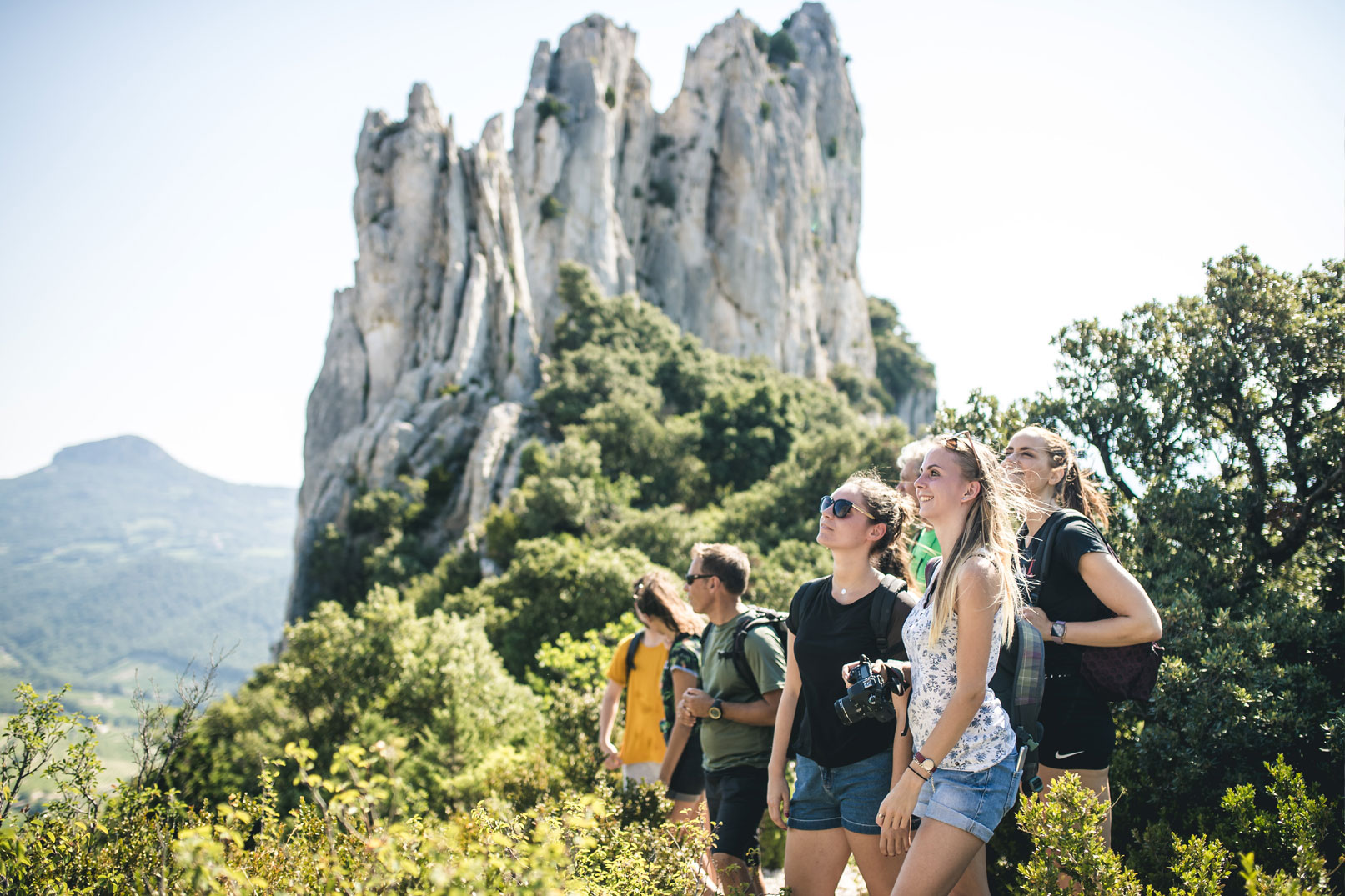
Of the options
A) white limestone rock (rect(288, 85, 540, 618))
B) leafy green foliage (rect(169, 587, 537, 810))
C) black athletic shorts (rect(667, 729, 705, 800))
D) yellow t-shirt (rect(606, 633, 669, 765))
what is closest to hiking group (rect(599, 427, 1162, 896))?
black athletic shorts (rect(667, 729, 705, 800))

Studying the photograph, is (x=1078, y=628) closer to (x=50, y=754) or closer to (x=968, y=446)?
(x=968, y=446)

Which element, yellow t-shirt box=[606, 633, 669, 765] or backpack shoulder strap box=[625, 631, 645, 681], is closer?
yellow t-shirt box=[606, 633, 669, 765]

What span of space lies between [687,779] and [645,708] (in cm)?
56

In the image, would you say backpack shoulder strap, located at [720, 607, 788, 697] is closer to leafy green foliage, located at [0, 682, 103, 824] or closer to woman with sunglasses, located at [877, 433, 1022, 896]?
woman with sunglasses, located at [877, 433, 1022, 896]

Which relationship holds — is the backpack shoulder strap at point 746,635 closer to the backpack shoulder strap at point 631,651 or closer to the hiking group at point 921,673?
the hiking group at point 921,673

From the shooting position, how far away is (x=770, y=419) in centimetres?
2988

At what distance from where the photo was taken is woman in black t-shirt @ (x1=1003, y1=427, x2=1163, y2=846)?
10.0 feet

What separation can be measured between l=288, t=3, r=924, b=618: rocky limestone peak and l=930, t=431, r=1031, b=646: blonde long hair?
27466 millimetres

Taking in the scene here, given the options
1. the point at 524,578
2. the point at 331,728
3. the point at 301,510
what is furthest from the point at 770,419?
the point at 301,510

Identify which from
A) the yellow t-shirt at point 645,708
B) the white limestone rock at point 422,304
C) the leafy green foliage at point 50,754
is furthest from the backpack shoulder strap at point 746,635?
the white limestone rock at point 422,304

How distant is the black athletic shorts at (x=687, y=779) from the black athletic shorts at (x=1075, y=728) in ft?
6.43

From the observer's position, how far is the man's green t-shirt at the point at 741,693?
3863 mm

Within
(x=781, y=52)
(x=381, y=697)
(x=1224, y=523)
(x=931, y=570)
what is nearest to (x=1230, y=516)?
(x=1224, y=523)

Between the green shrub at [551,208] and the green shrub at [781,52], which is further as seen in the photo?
the green shrub at [781,52]
